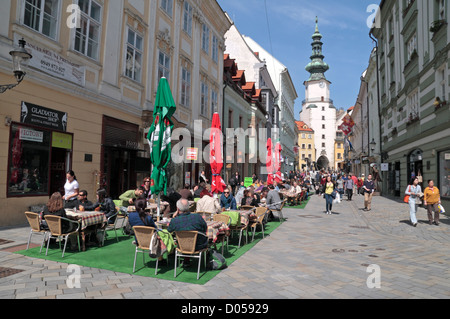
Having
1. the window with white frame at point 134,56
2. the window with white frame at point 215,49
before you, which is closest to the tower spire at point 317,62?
the window with white frame at point 215,49

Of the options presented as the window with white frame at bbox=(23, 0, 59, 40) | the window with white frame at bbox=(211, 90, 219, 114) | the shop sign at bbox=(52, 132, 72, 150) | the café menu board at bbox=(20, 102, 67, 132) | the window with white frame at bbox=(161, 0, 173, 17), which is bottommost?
the shop sign at bbox=(52, 132, 72, 150)

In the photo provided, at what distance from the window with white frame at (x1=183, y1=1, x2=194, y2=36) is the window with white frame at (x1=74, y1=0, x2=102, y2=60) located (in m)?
7.85

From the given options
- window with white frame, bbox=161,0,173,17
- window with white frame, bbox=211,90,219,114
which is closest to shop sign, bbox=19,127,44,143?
window with white frame, bbox=161,0,173,17

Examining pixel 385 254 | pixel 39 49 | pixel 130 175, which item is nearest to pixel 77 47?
pixel 39 49

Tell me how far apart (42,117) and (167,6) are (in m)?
10.5

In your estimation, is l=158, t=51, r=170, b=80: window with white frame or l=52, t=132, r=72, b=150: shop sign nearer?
l=52, t=132, r=72, b=150: shop sign

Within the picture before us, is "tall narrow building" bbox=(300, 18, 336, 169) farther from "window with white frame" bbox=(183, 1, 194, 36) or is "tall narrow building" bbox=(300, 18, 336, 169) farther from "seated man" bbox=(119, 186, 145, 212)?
"seated man" bbox=(119, 186, 145, 212)

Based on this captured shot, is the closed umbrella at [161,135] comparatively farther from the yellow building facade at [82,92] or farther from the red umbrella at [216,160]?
the yellow building facade at [82,92]

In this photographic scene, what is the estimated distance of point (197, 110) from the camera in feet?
68.4

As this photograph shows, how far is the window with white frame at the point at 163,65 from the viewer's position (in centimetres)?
1628

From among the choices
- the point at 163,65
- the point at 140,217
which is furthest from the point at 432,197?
the point at 163,65

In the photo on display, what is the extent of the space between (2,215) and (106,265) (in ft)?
15.3

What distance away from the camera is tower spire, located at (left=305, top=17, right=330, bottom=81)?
94.1m
